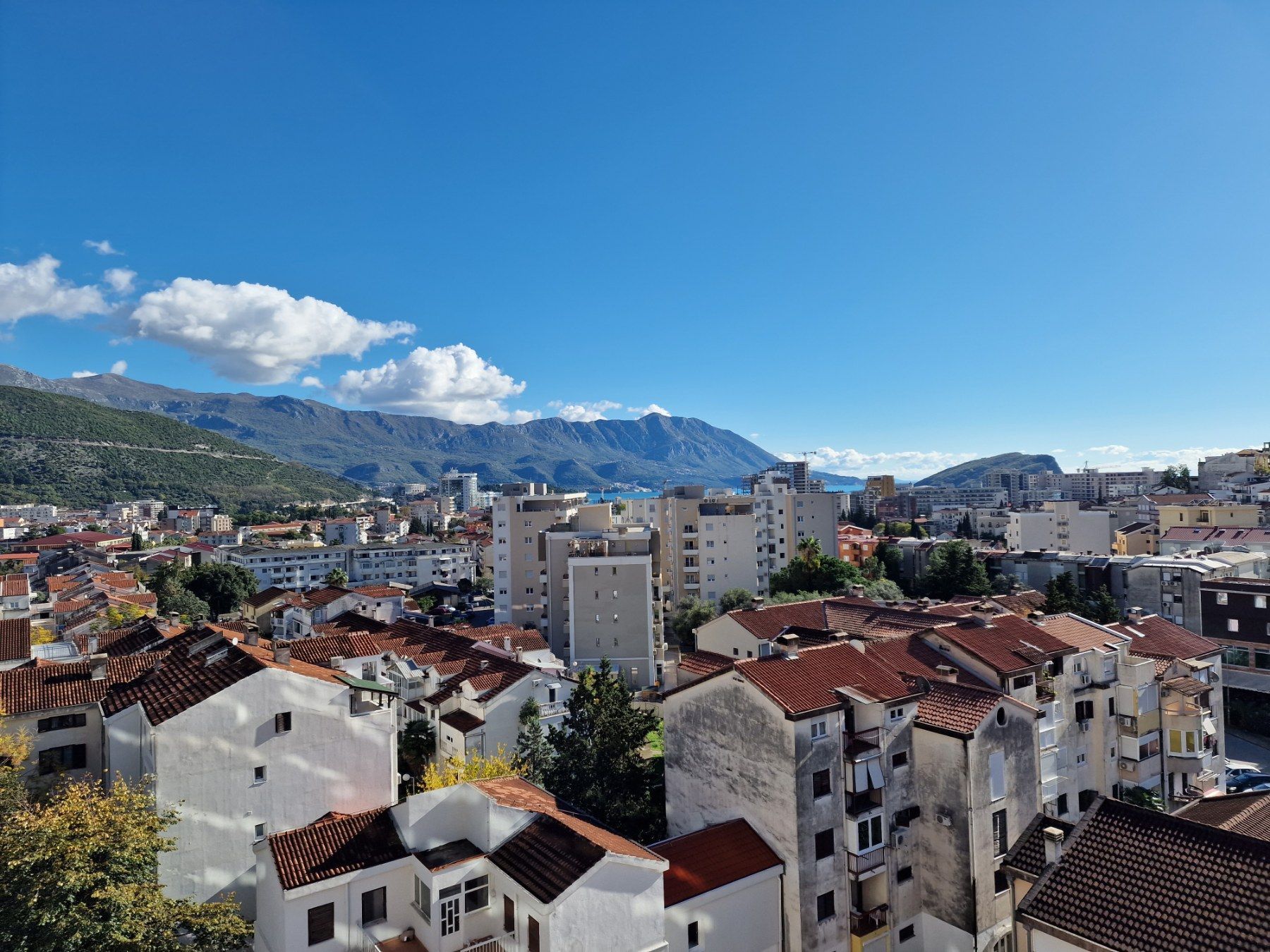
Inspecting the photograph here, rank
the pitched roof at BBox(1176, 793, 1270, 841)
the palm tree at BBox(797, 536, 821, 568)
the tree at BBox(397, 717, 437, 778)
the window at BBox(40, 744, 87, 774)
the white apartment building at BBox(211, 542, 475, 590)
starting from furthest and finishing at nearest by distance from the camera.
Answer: the white apartment building at BBox(211, 542, 475, 590)
the palm tree at BBox(797, 536, 821, 568)
the tree at BBox(397, 717, 437, 778)
the window at BBox(40, 744, 87, 774)
the pitched roof at BBox(1176, 793, 1270, 841)

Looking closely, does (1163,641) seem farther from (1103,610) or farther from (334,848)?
(334,848)

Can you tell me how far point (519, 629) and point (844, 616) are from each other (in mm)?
23702

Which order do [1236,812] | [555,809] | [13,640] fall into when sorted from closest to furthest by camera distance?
[555,809]
[1236,812]
[13,640]

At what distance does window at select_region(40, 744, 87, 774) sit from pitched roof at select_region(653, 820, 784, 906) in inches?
761

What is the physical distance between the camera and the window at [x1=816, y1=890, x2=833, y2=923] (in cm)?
2030

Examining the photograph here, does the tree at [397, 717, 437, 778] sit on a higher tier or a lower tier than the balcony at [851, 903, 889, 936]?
higher

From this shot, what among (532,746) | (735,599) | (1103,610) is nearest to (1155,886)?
(532,746)

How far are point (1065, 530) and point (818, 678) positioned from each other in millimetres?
95703

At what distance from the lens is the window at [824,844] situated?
2028 centimetres

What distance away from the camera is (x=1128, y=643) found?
30.1 metres

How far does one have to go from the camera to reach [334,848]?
17516mm

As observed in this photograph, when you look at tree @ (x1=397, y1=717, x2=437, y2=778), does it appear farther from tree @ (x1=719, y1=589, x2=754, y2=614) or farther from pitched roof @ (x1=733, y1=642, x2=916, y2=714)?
tree @ (x1=719, y1=589, x2=754, y2=614)

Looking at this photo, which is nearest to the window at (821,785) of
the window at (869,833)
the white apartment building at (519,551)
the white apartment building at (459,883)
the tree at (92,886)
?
the window at (869,833)

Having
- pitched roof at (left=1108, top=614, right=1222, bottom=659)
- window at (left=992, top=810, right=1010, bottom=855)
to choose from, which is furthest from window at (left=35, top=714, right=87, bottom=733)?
pitched roof at (left=1108, top=614, right=1222, bottom=659)
